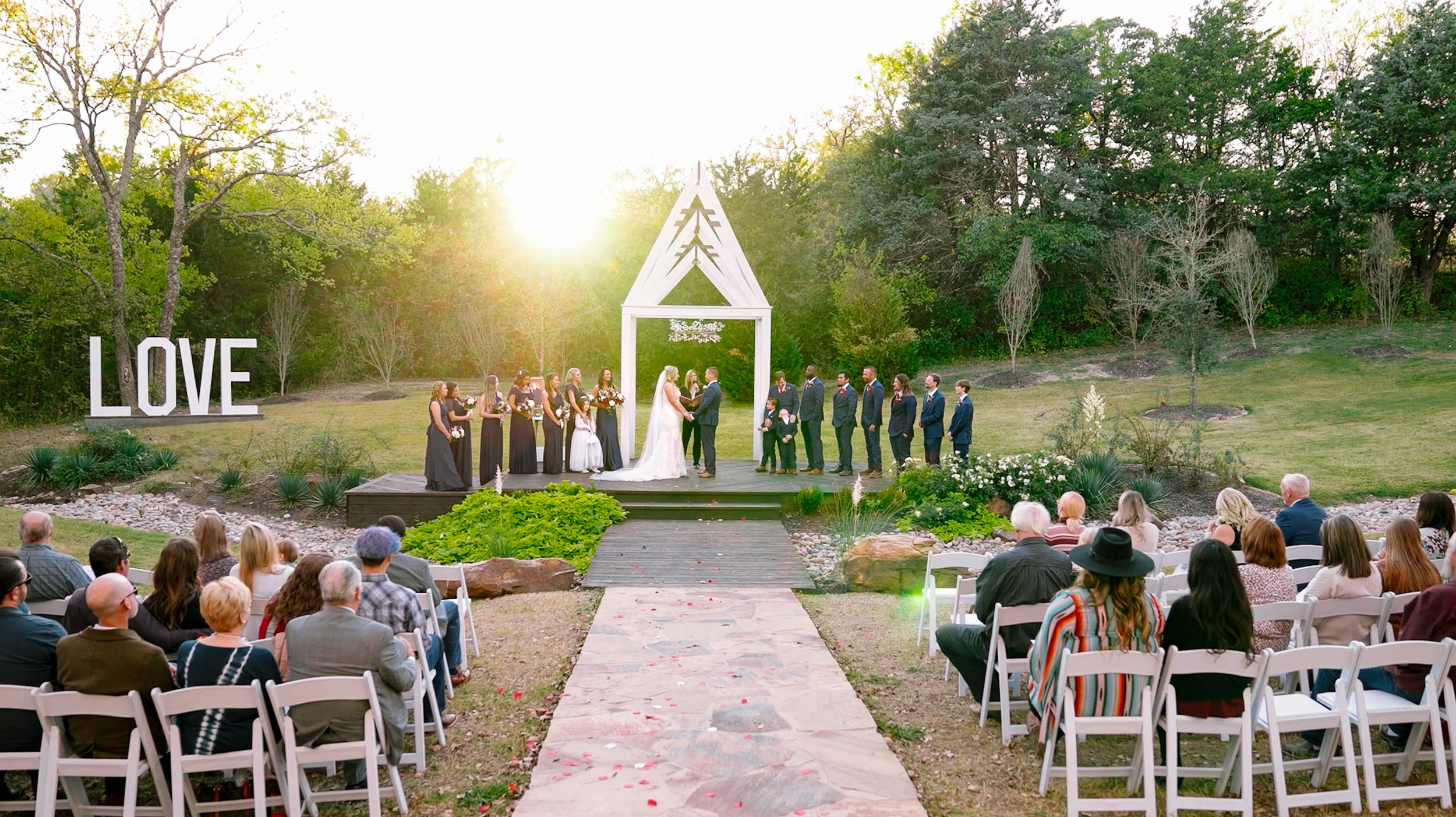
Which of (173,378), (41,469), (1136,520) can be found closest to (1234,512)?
(1136,520)

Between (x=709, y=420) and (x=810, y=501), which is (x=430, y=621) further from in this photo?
(x=709, y=420)

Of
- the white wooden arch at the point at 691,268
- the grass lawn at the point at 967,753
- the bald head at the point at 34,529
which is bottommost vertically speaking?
the grass lawn at the point at 967,753

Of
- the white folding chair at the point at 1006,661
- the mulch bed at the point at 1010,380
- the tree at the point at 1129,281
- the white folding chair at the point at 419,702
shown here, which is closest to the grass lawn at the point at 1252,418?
the mulch bed at the point at 1010,380

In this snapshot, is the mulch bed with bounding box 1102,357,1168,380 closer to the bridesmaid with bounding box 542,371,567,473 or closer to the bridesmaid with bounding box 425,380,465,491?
the bridesmaid with bounding box 542,371,567,473

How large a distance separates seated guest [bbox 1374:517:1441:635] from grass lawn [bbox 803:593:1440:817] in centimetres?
84

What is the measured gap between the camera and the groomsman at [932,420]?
13.7 m

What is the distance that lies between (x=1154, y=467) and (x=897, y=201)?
19477 mm

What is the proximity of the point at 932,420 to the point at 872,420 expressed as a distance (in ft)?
3.20

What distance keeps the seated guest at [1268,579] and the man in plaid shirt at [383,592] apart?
14.8 feet

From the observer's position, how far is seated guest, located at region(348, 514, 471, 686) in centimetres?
578

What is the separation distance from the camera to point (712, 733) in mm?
5191

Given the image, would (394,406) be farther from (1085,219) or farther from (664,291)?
(1085,219)

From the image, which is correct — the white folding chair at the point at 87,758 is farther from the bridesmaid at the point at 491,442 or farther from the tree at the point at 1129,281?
the tree at the point at 1129,281

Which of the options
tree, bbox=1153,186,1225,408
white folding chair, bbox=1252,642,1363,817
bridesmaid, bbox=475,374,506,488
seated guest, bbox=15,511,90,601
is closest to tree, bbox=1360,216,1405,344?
tree, bbox=1153,186,1225,408
